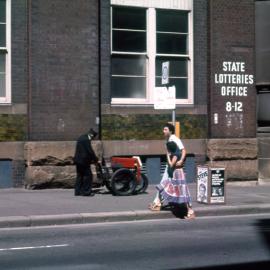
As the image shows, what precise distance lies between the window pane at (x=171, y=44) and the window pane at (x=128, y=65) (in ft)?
2.26

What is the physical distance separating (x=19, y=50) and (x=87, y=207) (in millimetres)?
5651

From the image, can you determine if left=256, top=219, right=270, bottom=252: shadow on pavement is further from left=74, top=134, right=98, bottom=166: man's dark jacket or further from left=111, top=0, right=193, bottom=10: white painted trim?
left=111, top=0, right=193, bottom=10: white painted trim

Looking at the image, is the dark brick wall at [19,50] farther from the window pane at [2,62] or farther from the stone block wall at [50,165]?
the stone block wall at [50,165]

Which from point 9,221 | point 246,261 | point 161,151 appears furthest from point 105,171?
point 246,261

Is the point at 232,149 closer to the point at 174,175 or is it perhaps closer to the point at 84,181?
the point at 84,181

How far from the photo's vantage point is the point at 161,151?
20281 millimetres

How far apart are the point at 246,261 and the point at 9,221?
5195 mm

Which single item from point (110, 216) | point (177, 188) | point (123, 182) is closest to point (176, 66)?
point (123, 182)

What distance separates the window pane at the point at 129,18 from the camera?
65.3 ft

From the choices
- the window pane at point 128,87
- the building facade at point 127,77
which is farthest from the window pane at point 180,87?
the window pane at point 128,87

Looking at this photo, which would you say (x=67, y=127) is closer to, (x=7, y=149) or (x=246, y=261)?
(x=7, y=149)

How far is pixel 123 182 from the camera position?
17.3 metres

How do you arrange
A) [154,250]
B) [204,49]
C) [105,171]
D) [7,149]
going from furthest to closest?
1. [204,49]
2. [7,149]
3. [105,171]
4. [154,250]

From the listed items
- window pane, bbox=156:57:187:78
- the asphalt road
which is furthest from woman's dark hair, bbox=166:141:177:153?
window pane, bbox=156:57:187:78
